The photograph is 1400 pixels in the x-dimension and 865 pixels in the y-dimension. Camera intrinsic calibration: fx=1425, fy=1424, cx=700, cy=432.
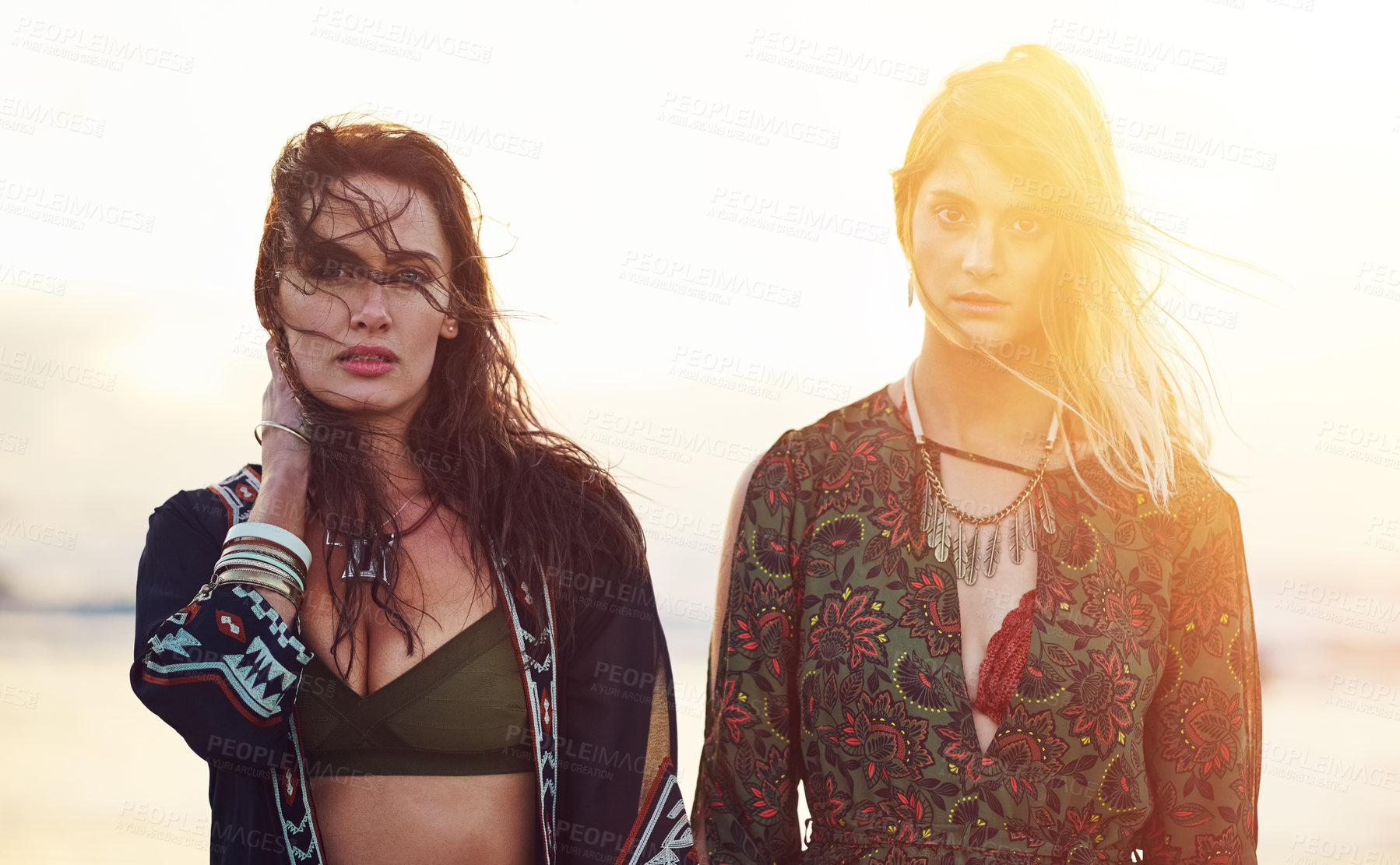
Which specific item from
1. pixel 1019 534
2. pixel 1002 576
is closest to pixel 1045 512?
pixel 1019 534

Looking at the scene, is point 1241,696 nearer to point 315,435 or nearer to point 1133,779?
point 1133,779

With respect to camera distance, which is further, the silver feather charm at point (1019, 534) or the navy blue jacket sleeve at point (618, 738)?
the silver feather charm at point (1019, 534)

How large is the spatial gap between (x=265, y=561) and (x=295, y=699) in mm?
323

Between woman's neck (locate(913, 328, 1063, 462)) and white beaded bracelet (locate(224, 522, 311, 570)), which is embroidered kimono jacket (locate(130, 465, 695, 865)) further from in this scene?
woman's neck (locate(913, 328, 1063, 462))

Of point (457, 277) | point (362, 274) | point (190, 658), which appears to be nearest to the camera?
point (190, 658)

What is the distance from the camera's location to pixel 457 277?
371cm

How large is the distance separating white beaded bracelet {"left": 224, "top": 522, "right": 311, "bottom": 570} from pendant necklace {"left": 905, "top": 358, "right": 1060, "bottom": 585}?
154 centimetres

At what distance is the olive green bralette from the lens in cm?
330

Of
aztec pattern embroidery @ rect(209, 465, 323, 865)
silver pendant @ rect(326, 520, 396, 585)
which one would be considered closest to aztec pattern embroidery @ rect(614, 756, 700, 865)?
aztec pattern embroidery @ rect(209, 465, 323, 865)

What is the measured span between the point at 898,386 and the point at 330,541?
1.57 metres

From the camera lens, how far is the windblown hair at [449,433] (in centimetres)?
350

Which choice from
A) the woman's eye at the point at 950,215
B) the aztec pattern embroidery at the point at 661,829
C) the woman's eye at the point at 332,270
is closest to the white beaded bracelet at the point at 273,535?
the woman's eye at the point at 332,270

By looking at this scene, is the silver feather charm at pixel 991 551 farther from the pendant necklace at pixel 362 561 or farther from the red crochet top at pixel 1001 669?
the pendant necklace at pixel 362 561

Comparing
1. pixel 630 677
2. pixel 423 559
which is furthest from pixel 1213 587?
pixel 423 559
